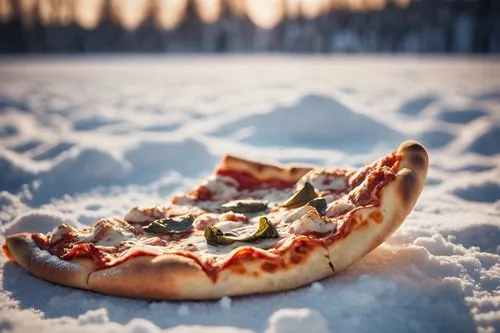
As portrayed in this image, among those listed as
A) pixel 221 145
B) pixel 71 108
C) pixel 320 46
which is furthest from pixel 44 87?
pixel 320 46

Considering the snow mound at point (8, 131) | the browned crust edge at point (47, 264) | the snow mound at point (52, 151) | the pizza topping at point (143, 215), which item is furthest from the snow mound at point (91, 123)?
the browned crust edge at point (47, 264)

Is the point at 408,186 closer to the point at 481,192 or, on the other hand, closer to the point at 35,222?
the point at 481,192

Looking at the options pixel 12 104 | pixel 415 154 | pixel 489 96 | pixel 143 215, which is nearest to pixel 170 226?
pixel 143 215

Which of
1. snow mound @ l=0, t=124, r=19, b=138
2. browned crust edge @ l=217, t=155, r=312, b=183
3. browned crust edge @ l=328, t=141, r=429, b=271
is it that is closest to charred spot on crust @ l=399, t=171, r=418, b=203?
browned crust edge @ l=328, t=141, r=429, b=271

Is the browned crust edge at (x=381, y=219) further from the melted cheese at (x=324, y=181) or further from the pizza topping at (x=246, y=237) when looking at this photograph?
the melted cheese at (x=324, y=181)

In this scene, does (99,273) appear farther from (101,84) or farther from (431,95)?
(101,84)
